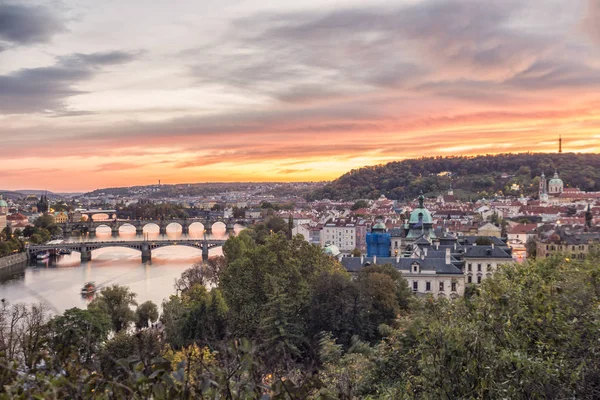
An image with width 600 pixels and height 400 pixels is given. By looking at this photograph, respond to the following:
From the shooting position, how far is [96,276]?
2692 centimetres

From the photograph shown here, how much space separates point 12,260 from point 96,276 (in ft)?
27.0

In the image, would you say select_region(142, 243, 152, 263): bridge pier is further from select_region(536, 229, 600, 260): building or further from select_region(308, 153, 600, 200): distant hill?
select_region(308, 153, 600, 200): distant hill

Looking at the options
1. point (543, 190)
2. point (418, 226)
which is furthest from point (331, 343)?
point (543, 190)

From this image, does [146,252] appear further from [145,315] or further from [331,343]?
[331,343]

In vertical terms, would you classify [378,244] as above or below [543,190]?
below

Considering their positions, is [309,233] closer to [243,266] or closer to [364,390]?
[243,266]

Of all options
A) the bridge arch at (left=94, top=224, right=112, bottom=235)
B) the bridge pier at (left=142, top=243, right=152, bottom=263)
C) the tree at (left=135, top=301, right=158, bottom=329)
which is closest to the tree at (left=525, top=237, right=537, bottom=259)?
the tree at (left=135, top=301, right=158, bottom=329)

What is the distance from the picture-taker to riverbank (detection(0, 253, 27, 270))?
30422 millimetres

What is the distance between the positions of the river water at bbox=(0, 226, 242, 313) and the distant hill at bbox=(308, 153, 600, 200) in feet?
141

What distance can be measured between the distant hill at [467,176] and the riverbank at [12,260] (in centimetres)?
4978

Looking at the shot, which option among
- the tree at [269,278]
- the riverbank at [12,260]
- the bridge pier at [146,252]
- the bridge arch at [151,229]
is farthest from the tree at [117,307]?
the bridge arch at [151,229]

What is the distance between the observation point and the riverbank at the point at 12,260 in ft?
99.8

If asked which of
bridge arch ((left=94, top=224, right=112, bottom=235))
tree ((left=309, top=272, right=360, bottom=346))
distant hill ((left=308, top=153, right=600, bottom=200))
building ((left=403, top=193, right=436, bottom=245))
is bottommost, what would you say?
bridge arch ((left=94, top=224, right=112, bottom=235))

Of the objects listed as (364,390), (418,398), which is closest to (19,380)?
(418,398)
